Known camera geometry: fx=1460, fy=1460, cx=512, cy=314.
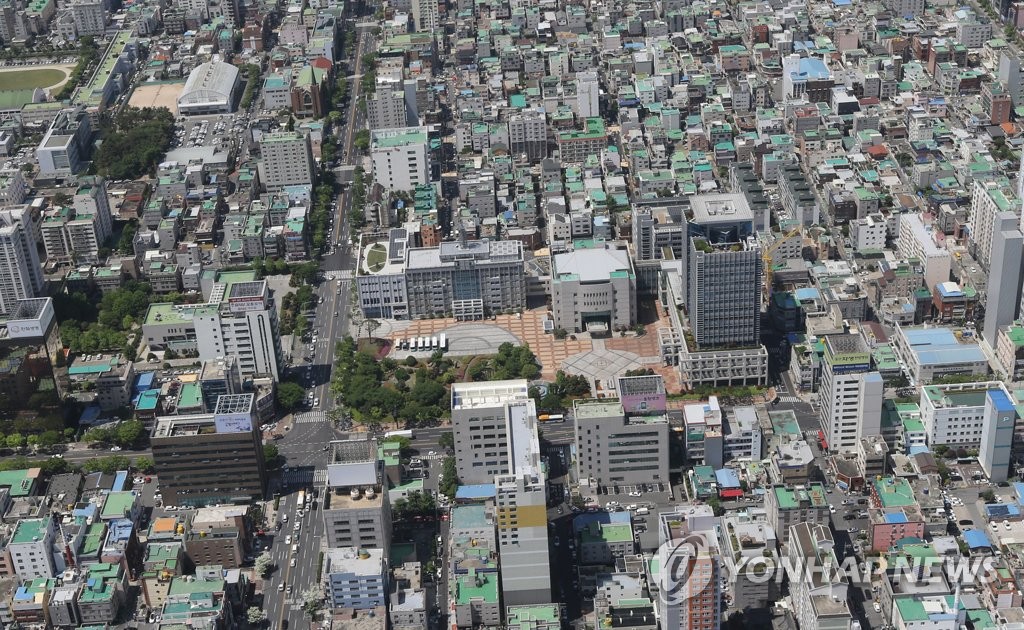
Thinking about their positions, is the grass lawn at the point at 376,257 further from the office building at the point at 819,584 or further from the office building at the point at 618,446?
the office building at the point at 819,584

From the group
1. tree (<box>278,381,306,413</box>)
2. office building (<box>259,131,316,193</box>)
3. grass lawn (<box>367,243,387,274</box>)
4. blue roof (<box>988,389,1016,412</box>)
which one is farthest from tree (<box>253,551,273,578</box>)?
office building (<box>259,131,316,193</box>)

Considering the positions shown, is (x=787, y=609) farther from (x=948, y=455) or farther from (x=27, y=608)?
(x=27, y=608)

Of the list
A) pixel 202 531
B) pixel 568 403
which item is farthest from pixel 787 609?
pixel 202 531

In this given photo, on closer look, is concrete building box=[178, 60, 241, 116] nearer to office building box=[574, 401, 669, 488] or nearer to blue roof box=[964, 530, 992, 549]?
office building box=[574, 401, 669, 488]

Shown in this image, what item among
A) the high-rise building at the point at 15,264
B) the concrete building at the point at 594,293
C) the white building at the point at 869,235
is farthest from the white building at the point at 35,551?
the white building at the point at 869,235

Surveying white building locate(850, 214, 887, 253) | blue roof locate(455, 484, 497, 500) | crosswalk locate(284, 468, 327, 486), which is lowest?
crosswalk locate(284, 468, 327, 486)

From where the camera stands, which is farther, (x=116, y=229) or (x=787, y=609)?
(x=116, y=229)
